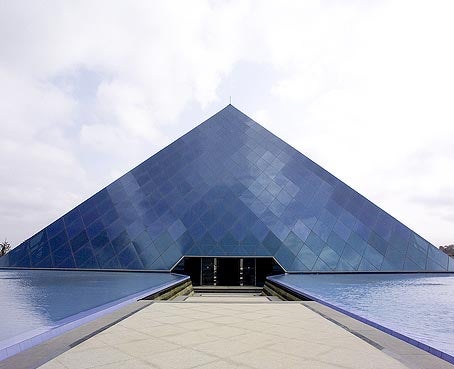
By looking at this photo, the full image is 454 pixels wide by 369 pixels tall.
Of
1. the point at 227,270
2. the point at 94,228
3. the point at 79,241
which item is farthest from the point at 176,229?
the point at 79,241

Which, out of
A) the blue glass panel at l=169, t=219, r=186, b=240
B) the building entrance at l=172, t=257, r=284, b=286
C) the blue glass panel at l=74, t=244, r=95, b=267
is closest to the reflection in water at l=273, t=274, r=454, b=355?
the building entrance at l=172, t=257, r=284, b=286

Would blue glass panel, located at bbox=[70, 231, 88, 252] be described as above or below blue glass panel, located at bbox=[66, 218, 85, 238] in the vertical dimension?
below

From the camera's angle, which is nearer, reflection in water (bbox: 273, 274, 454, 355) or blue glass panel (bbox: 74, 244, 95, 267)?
reflection in water (bbox: 273, 274, 454, 355)

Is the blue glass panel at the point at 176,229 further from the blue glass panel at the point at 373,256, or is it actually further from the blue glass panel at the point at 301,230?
the blue glass panel at the point at 373,256

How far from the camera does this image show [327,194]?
23594 mm

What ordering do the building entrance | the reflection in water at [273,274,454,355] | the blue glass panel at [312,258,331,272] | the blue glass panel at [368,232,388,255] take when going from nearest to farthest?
1. the reflection in water at [273,274,454,355]
2. the blue glass panel at [312,258,331,272]
3. the building entrance
4. the blue glass panel at [368,232,388,255]

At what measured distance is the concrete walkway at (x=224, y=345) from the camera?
3.77 metres

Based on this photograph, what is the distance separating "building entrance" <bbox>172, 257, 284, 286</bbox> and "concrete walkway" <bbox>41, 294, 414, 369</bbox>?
1454 cm

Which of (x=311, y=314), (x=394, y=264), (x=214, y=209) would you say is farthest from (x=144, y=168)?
(x=311, y=314)

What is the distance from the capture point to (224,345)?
4535 mm

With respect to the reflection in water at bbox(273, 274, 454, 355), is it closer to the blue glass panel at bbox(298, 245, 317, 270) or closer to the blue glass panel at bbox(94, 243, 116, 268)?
the blue glass panel at bbox(298, 245, 317, 270)

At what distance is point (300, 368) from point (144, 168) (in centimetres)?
2329

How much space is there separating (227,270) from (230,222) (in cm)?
294

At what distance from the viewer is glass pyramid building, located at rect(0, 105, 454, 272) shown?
20484 millimetres
